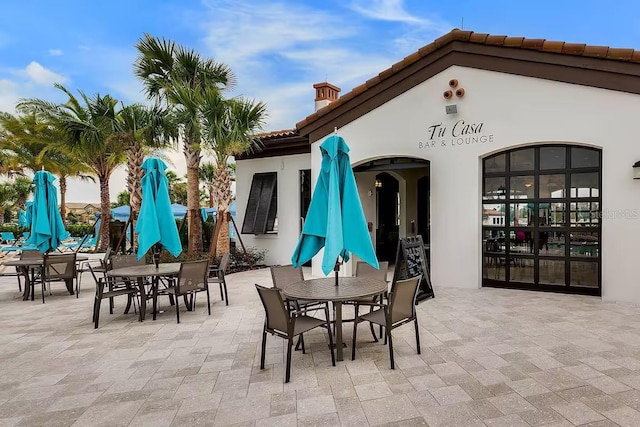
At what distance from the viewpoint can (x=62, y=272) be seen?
7.55 metres

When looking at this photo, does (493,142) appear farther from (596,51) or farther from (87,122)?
(87,122)

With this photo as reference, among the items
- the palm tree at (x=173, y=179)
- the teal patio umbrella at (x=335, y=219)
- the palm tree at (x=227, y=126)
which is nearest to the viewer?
the teal patio umbrella at (x=335, y=219)

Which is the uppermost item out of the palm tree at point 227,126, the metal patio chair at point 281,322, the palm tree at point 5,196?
the palm tree at point 227,126

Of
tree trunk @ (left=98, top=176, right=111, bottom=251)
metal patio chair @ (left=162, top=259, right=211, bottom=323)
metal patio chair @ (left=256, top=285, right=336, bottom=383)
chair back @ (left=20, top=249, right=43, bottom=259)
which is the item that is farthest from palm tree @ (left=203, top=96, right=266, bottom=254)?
tree trunk @ (left=98, top=176, right=111, bottom=251)

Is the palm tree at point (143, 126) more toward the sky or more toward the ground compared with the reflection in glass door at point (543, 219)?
more toward the sky

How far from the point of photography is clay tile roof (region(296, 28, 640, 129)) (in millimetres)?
6320

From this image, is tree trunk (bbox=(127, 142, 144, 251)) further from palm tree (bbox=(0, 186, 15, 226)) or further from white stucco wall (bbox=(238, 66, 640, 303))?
palm tree (bbox=(0, 186, 15, 226))

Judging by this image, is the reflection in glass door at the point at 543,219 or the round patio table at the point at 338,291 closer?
the round patio table at the point at 338,291

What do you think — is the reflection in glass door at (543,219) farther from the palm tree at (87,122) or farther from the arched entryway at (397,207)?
the palm tree at (87,122)

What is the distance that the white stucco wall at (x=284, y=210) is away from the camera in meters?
11.5

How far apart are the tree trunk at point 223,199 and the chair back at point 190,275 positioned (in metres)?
4.55

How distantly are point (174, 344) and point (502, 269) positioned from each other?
6.38 meters

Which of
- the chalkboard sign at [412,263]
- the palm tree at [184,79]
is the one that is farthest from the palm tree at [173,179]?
the chalkboard sign at [412,263]

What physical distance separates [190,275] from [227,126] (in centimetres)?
519
